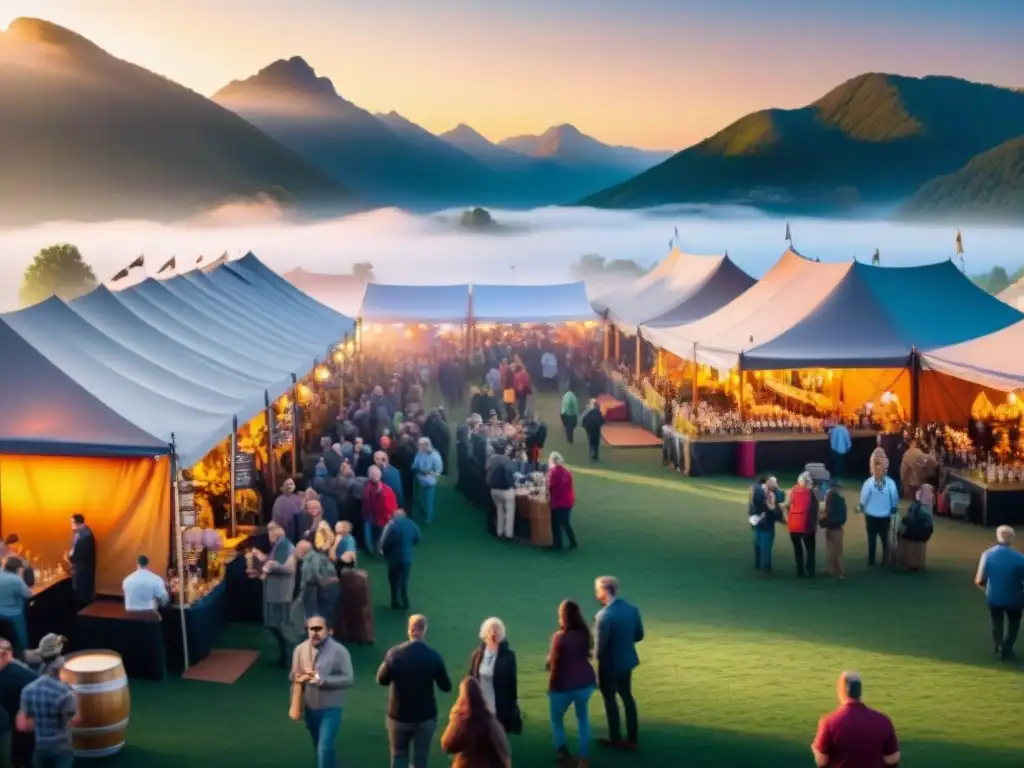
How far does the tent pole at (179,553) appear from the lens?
8195mm

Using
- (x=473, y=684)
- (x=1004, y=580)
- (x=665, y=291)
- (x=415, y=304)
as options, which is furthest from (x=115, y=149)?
(x=473, y=684)

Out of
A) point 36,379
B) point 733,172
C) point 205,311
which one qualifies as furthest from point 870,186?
point 36,379

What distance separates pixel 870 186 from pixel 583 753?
79934 mm

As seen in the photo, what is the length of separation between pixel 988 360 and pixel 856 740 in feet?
34.0

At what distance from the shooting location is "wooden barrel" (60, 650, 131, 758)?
6691mm

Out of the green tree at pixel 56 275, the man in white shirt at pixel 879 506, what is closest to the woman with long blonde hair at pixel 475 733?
the man in white shirt at pixel 879 506

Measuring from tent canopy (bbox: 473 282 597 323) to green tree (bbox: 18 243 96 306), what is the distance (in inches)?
1228

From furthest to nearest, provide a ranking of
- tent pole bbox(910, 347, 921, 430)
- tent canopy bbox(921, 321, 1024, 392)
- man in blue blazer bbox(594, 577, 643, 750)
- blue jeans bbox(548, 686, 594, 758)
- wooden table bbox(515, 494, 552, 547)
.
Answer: tent pole bbox(910, 347, 921, 430) → tent canopy bbox(921, 321, 1024, 392) → wooden table bbox(515, 494, 552, 547) → man in blue blazer bbox(594, 577, 643, 750) → blue jeans bbox(548, 686, 594, 758)

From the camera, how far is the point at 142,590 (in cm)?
805

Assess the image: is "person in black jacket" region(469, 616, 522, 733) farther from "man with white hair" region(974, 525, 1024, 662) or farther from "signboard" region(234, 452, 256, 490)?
"signboard" region(234, 452, 256, 490)

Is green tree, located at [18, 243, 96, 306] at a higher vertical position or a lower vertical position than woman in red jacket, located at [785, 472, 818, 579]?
higher

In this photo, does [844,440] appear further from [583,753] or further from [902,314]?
[583,753]

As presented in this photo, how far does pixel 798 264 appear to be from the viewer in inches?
739

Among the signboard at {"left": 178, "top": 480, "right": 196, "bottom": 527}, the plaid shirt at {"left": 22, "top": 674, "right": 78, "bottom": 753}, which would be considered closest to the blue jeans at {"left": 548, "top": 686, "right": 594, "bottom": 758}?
the plaid shirt at {"left": 22, "top": 674, "right": 78, "bottom": 753}
